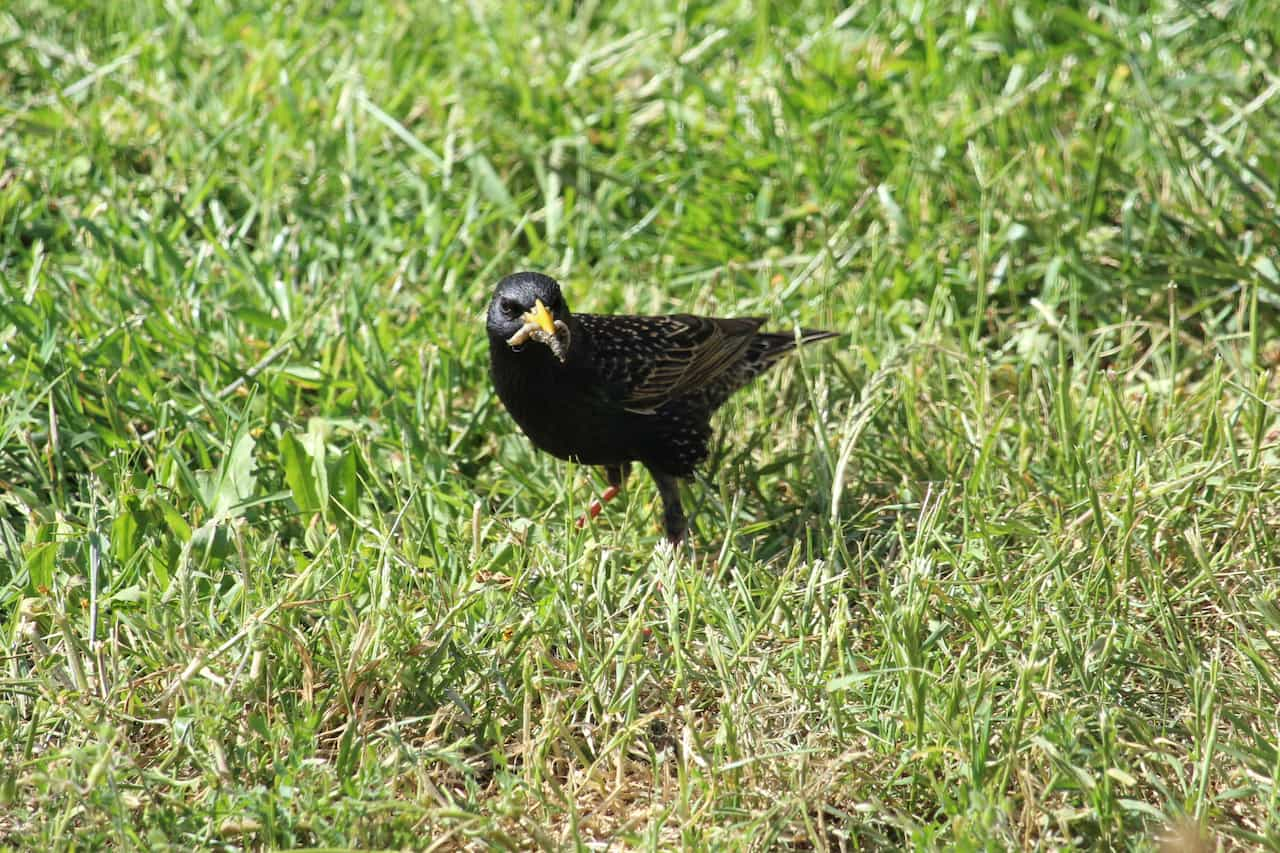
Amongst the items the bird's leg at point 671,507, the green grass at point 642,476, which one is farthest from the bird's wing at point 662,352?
the green grass at point 642,476

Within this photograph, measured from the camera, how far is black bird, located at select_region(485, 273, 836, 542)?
4359mm

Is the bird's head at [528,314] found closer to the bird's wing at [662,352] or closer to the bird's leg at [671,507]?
the bird's wing at [662,352]

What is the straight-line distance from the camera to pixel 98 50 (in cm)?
694

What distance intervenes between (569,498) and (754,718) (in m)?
1.02

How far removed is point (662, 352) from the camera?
489 centimetres

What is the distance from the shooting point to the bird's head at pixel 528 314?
4.24 m

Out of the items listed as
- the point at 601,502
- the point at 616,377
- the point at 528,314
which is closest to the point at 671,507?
the point at 601,502

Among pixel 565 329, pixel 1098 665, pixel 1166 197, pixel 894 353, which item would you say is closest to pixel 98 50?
pixel 565 329

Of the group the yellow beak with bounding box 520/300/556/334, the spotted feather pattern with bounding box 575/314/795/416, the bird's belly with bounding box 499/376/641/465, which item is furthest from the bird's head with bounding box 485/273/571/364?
the spotted feather pattern with bounding box 575/314/795/416

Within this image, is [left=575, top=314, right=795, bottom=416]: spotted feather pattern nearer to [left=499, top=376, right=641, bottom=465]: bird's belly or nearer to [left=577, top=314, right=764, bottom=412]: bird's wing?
[left=577, top=314, right=764, bottom=412]: bird's wing

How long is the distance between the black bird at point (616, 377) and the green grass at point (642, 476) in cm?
17

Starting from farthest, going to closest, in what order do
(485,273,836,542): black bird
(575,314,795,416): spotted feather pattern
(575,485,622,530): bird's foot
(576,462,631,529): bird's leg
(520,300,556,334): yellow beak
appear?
(576,462,631,529): bird's leg → (575,314,795,416): spotted feather pattern → (575,485,622,530): bird's foot → (485,273,836,542): black bird → (520,300,556,334): yellow beak

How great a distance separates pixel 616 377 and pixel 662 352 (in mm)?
276

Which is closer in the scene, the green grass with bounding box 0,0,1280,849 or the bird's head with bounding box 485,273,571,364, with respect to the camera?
the green grass with bounding box 0,0,1280,849
